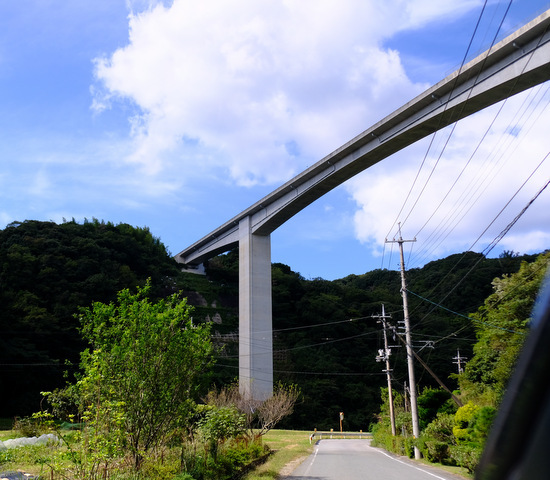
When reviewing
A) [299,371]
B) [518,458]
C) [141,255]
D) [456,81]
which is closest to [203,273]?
[141,255]

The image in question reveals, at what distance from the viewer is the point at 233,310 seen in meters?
61.4

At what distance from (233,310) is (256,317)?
23.2m

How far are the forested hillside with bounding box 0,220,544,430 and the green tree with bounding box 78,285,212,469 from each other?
2310 cm

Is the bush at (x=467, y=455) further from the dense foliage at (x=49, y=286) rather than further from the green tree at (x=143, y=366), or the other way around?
the dense foliage at (x=49, y=286)

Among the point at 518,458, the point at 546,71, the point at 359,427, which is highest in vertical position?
the point at 546,71

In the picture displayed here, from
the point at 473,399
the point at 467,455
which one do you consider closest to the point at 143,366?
the point at 467,455

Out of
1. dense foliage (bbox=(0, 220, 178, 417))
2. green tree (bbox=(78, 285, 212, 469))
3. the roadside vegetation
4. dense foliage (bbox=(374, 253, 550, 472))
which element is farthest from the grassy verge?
dense foliage (bbox=(0, 220, 178, 417))

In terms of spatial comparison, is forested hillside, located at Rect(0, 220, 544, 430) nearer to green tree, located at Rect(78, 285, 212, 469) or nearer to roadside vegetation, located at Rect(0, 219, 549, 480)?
roadside vegetation, located at Rect(0, 219, 549, 480)

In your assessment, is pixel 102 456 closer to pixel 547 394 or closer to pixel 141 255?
pixel 547 394

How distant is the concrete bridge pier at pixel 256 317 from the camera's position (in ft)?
124

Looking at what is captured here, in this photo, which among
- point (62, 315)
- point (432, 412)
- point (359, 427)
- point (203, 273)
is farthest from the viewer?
point (203, 273)

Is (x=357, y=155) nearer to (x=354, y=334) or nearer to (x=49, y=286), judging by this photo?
(x=49, y=286)

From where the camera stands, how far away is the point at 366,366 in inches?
2297

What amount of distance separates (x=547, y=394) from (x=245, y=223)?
136 feet
